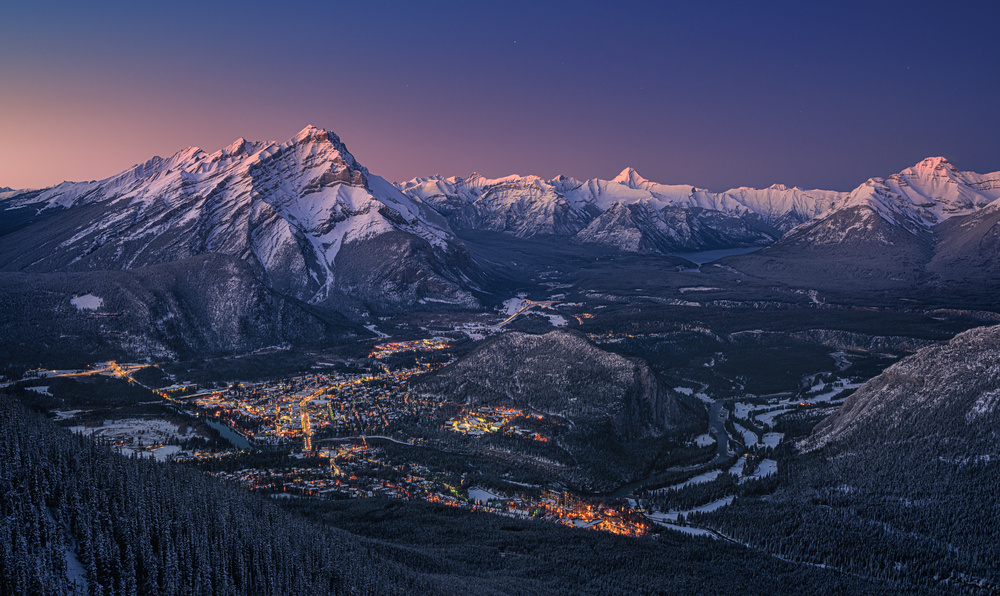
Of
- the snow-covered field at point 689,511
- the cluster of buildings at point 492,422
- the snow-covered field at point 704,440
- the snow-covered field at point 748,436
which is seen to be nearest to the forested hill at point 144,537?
the snow-covered field at point 689,511

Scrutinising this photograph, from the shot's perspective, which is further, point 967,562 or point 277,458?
point 277,458

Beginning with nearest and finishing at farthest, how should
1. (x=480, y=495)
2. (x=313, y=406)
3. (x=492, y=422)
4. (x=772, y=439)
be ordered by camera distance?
(x=480, y=495) < (x=492, y=422) < (x=772, y=439) < (x=313, y=406)

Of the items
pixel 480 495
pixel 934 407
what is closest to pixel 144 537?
pixel 480 495

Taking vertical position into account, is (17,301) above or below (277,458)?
above

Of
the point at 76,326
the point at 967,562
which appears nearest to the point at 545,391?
the point at 967,562

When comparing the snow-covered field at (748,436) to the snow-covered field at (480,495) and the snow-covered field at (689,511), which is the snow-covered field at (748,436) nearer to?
the snow-covered field at (689,511)

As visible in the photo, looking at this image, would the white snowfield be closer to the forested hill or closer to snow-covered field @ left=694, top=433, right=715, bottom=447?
the forested hill

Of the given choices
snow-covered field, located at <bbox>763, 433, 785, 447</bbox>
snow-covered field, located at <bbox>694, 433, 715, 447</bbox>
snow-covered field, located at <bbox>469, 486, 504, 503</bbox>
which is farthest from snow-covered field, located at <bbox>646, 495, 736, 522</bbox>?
snow-covered field, located at <bbox>763, 433, 785, 447</bbox>

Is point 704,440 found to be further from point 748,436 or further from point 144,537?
point 144,537

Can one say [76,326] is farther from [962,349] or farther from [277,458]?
[962,349]
